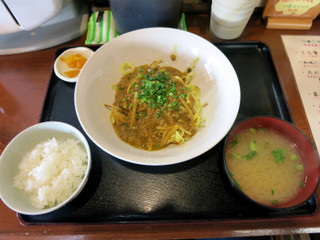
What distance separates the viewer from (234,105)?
1558mm

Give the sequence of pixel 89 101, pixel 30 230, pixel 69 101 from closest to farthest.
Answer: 1. pixel 30 230
2. pixel 89 101
3. pixel 69 101

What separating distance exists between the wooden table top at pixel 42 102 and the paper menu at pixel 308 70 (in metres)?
0.06

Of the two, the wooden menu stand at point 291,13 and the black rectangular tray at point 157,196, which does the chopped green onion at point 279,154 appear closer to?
the black rectangular tray at point 157,196

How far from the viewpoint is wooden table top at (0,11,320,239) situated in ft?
4.73

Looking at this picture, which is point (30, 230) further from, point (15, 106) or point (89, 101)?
point (15, 106)

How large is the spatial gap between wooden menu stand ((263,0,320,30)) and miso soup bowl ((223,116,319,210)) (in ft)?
4.62

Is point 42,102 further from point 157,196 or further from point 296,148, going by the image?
point 296,148

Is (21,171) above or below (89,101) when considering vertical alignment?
below

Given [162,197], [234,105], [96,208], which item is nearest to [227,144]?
[234,105]

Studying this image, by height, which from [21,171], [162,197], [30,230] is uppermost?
[21,171]

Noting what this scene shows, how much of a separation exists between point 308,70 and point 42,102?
2652mm

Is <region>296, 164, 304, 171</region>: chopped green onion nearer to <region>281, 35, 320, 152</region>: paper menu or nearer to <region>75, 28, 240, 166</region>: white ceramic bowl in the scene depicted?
<region>281, 35, 320, 152</region>: paper menu

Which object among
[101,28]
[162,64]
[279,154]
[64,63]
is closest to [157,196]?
[279,154]

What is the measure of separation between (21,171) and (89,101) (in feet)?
2.29
